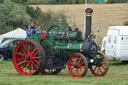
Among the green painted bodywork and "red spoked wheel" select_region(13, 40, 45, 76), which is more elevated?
the green painted bodywork

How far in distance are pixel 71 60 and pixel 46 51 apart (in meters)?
1.20

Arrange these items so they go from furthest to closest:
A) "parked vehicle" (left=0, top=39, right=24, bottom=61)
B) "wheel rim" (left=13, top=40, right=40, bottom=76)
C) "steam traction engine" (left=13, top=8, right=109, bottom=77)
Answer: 1. "parked vehicle" (left=0, top=39, right=24, bottom=61)
2. "wheel rim" (left=13, top=40, right=40, bottom=76)
3. "steam traction engine" (left=13, top=8, right=109, bottom=77)

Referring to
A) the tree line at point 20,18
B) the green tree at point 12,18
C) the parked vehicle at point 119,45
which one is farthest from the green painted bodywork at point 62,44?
the green tree at point 12,18

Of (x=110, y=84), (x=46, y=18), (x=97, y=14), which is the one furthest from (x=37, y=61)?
(x=97, y=14)

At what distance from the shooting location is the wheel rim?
14750 mm

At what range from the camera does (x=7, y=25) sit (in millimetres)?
43750

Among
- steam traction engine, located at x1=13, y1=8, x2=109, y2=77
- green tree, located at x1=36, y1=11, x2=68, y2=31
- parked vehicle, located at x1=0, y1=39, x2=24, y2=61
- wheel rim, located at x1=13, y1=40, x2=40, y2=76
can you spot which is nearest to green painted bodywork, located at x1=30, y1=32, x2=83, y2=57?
steam traction engine, located at x1=13, y1=8, x2=109, y2=77

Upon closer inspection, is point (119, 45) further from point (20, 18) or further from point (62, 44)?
point (20, 18)

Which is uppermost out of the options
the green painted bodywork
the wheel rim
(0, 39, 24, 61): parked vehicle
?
the green painted bodywork

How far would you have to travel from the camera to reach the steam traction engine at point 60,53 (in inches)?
559

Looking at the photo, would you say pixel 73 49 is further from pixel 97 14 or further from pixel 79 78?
pixel 97 14

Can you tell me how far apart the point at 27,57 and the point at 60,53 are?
1.18m

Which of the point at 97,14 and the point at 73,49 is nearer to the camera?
the point at 73,49

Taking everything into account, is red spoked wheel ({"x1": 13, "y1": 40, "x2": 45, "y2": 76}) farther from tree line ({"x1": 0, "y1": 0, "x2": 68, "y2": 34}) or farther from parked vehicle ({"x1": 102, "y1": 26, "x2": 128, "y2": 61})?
tree line ({"x1": 0, "y1": 0, "x2": 68, "y2": 34})
